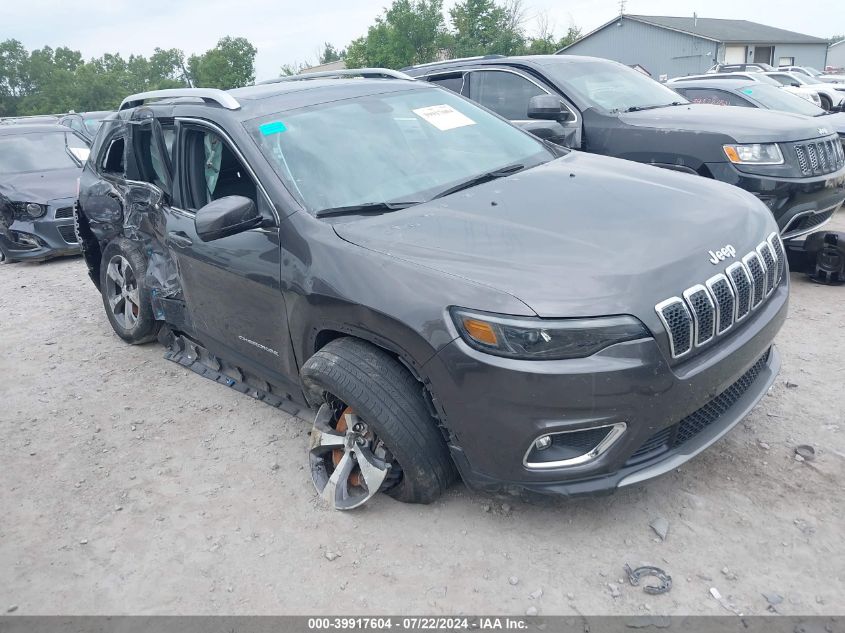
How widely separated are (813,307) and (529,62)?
3290 mm

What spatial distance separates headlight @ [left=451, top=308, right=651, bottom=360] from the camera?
2.41 m

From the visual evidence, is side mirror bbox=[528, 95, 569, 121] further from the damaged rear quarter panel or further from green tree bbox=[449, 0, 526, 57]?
green tree bbox=[449, 0, 526, 57]

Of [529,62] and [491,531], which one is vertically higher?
[529,62]

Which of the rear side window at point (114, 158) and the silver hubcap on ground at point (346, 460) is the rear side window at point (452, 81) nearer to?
the rear side window at point (114, 158)

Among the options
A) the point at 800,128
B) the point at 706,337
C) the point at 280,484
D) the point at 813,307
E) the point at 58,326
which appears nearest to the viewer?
the point at 706,337

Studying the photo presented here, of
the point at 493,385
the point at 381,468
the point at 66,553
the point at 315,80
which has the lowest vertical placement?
the point at 66,553

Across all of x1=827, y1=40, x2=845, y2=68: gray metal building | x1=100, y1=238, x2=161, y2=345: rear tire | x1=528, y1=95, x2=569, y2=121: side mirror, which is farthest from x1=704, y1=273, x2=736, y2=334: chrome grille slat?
x1=827, y1=40, x2=845, y2=68: gray metal building

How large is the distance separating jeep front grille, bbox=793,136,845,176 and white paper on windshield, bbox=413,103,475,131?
2.91 metres

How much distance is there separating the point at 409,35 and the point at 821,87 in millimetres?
33354

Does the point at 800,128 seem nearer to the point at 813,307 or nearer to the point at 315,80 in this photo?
the point at 813,307

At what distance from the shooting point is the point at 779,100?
8.54m

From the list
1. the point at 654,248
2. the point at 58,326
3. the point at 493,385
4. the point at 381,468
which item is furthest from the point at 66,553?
the point at 58,326

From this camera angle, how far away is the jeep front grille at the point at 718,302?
250 centimetres

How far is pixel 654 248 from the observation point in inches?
106
